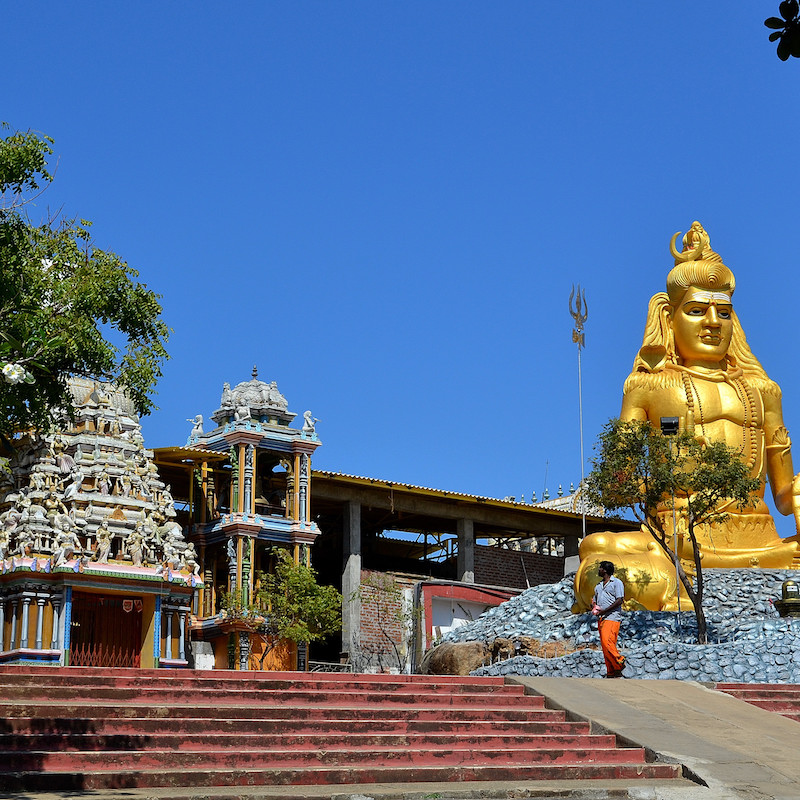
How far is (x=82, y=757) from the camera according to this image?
981 cm

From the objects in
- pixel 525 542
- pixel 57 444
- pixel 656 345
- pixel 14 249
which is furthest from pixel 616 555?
pixel 525 542

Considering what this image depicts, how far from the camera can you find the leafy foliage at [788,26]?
526 centimetres

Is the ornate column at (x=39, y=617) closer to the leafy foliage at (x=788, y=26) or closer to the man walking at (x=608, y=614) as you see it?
the man walking at (x=608, y=614)

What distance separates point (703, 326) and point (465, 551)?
10.9 meters

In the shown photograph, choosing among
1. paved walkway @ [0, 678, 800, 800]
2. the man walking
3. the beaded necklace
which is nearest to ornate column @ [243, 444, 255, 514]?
the beaded necklace

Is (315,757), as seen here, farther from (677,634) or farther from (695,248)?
(695,248)

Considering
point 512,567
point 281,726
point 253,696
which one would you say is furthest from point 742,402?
point 281,726

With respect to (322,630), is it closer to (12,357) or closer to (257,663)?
(257,663)

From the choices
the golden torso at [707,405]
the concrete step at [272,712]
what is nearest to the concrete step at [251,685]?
the concrete step at [272,712]

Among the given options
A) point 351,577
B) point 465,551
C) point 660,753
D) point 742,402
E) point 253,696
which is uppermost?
point 742,402

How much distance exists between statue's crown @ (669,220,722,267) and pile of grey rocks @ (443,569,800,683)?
6711 millimetres

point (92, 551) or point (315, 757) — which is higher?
point (92, 551)

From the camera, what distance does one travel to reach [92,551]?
24578 mm

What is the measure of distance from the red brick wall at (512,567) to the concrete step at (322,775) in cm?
2442
